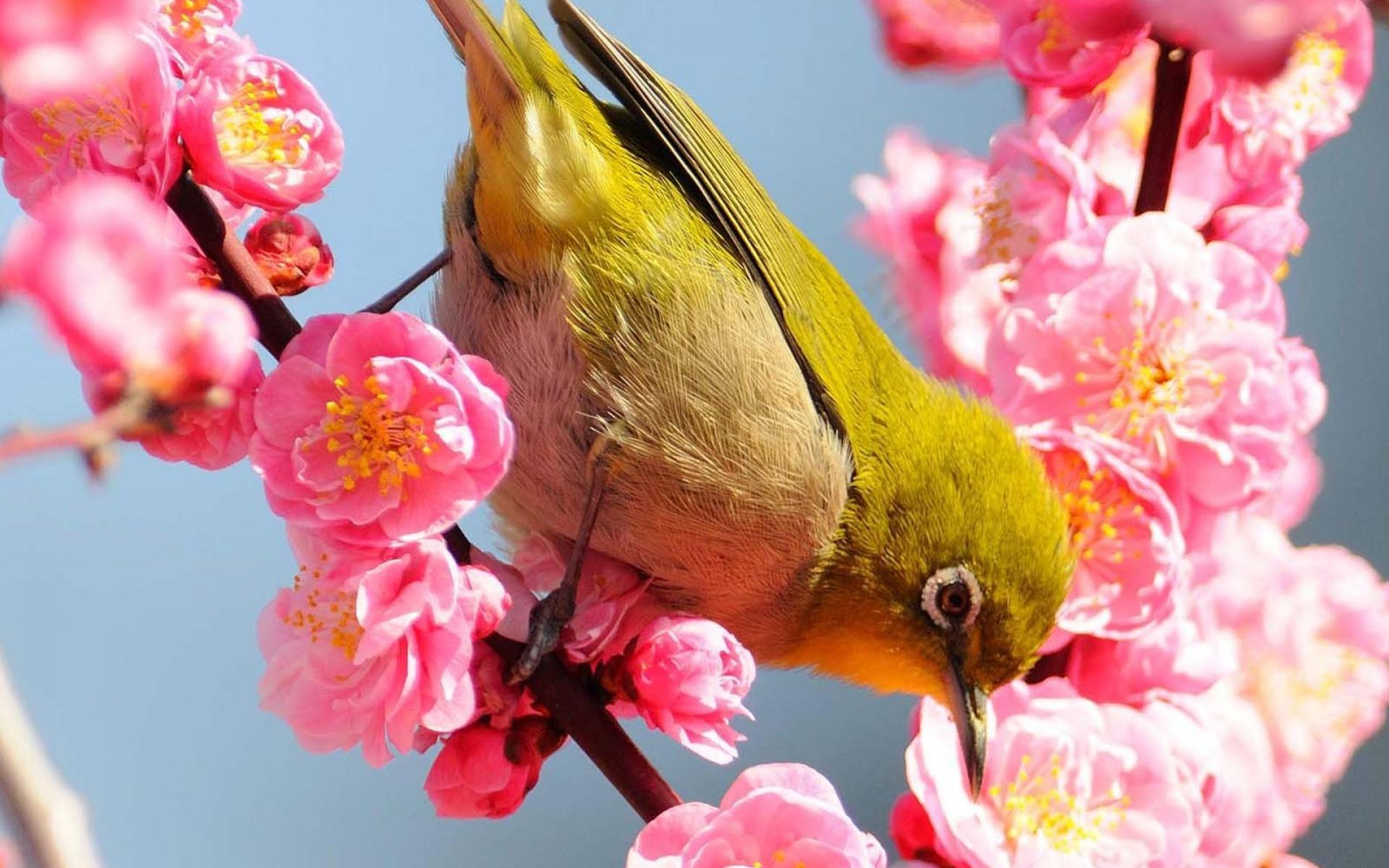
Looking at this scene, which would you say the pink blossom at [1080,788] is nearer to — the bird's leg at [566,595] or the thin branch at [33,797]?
the bird's leg at [566,595]

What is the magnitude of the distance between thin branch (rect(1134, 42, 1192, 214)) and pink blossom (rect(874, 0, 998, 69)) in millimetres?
140

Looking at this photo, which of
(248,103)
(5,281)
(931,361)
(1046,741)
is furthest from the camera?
(931,361)

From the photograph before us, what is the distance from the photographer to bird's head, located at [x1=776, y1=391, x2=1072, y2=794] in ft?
3.05

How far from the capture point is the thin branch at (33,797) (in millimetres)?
208

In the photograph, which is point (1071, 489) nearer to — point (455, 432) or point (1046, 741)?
point (1046, 741)

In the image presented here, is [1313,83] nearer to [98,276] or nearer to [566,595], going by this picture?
[566,595]

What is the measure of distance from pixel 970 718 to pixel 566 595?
0.30 metres

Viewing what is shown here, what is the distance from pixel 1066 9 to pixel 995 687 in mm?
565

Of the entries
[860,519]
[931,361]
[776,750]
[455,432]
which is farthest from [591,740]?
[776,750]

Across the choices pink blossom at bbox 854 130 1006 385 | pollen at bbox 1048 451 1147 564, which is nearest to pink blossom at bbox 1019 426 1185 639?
pollen at bbox 1048 451 1147 564

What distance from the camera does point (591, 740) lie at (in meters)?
0.70

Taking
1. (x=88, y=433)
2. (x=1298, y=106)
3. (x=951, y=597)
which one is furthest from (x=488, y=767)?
(x=1298, y=106)

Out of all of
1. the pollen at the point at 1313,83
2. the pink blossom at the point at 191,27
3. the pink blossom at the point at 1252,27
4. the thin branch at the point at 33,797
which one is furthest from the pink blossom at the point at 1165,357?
the thin branch at the point at 33,797

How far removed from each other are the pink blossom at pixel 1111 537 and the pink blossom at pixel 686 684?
0.24 metres
